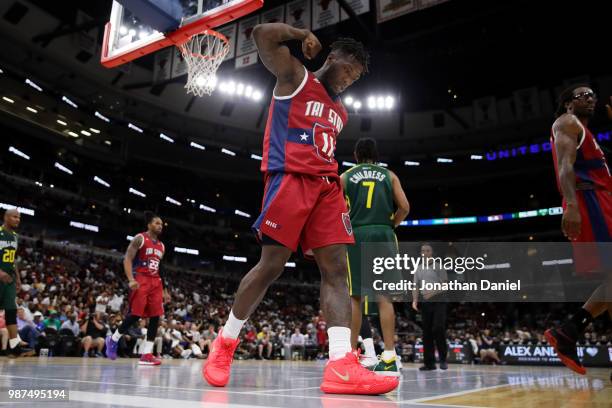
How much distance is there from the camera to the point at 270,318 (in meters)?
23.4

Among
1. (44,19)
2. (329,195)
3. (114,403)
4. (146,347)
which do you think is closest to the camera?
(114,403)

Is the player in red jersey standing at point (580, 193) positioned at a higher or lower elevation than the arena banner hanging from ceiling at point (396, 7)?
lower

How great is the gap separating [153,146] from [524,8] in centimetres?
1950

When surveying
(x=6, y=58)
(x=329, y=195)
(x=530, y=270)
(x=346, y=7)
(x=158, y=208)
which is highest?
(x=6, y=58)

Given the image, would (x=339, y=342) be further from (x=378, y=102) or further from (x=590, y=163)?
(x=378, y=102)

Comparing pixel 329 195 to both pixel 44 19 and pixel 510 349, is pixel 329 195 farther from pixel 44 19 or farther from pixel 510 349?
pixel 44 19

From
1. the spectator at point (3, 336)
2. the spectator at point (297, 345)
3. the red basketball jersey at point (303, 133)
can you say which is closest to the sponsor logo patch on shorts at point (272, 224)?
the red basketball jersey at point (303, 133)

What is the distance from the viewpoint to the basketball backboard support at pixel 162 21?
696cm

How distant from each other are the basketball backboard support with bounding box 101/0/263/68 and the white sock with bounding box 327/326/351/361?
538 centimetres

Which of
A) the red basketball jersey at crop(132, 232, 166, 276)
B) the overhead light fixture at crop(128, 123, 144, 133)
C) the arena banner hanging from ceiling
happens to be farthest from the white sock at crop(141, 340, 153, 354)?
the overhead light fixture at crop(128, 123, 144, 133)

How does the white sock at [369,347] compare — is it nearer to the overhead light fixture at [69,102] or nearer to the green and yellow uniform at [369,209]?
the green and yellow uniform at [369,209]

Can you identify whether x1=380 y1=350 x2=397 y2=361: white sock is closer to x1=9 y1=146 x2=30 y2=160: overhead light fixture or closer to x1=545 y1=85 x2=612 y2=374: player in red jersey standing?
x1=545 y1=85 x2=612 y2=374: player in red jersey standing

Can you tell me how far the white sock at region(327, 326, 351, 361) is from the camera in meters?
2.63

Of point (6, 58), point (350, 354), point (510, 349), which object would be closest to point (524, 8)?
point (510, 349)
